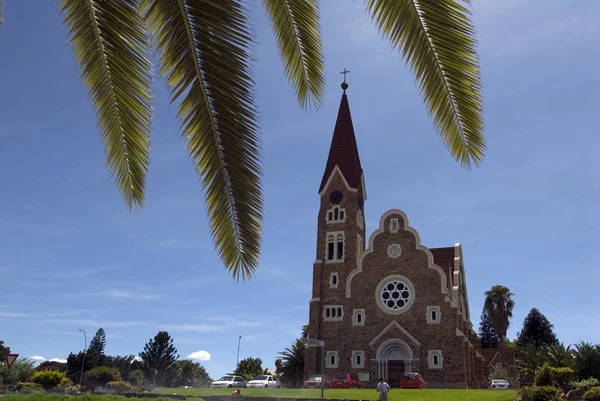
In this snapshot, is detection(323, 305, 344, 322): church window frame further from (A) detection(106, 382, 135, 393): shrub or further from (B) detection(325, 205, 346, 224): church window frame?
(A) detection(106, 382, 135, 393): shrub

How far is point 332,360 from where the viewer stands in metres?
41.3

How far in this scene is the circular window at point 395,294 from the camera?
41.2 m

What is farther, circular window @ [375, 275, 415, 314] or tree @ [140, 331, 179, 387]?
tree @ [140, 331, 179, 387]

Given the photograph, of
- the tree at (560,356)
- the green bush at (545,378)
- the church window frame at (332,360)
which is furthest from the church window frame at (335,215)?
the green bush at (545,378)

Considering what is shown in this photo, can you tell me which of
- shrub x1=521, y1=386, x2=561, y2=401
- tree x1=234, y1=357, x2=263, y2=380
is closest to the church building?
shrub x1=521, y1=386, x2=561, y2=401

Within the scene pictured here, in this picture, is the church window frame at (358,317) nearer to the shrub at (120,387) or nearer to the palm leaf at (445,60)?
the shrub at (120,387)

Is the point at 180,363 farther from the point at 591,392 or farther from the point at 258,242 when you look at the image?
the point at 258,242

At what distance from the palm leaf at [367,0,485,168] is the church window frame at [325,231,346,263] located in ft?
133

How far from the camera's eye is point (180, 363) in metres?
76.4

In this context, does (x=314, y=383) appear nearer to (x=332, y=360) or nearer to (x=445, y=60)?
(x=332, y=360)

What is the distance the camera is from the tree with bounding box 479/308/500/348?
298 ft

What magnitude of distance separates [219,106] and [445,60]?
83.6 inches

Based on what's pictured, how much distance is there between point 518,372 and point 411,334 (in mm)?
18596

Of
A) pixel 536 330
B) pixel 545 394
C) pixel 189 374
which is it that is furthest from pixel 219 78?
pixel 536 330
